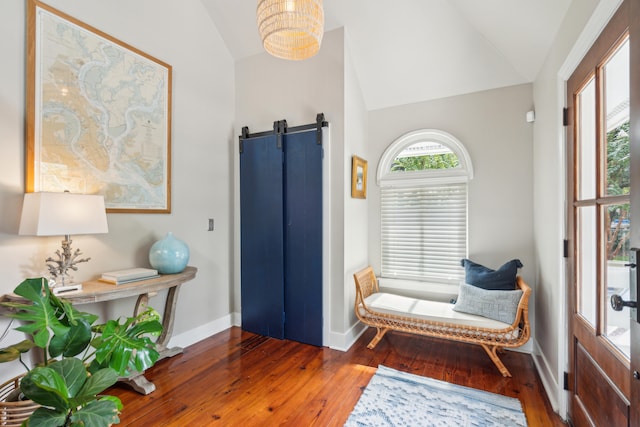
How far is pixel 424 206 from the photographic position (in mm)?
3264

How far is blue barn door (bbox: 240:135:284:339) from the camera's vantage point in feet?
10.2

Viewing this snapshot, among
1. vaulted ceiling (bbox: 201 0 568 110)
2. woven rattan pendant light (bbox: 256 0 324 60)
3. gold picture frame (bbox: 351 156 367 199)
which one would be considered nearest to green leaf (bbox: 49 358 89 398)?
woven rattan pendant light (bbox: 256 0 324 60)

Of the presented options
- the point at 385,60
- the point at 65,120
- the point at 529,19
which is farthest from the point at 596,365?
the point at 65,120

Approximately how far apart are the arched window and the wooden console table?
2121mm

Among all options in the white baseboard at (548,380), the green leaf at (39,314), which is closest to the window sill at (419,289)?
the white baseboard at (548,380)

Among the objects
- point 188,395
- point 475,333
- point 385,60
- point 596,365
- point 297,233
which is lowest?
point 188,395

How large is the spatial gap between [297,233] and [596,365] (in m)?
2.29

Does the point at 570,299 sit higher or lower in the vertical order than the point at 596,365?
higher

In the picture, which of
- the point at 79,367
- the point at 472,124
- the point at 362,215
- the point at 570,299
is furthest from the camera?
the point at 362,215

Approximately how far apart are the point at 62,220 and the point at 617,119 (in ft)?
9.59

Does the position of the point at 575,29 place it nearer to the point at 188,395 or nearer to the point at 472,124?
the point at 472,124

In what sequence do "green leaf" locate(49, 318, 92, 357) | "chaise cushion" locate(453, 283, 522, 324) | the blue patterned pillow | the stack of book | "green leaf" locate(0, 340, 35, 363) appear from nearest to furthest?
"green leaf" locate(49, 318, 92, 357)
"green leaf" locate(0, 340, 35, 363)
the stack of book
"chaise cushion" locate(453, 283, 522, 324)
the blue patterned pillow

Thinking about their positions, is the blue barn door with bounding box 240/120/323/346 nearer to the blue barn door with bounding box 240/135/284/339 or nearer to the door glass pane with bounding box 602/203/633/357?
the blue barn door with bounding box 240/135/284/339

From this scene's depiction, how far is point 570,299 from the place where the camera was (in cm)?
182
